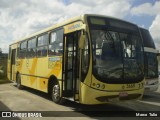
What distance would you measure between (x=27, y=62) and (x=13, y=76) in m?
4.08

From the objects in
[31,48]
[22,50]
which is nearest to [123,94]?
[31,48]

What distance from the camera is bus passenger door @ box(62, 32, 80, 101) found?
10409mm

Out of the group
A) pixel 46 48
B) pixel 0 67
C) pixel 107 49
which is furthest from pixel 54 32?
pixel 0 67

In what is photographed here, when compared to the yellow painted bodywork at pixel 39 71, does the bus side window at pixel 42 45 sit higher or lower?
higher

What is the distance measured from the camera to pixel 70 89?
10992 millimetres

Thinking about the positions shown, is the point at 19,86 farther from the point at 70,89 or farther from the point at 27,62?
the point at 70,89

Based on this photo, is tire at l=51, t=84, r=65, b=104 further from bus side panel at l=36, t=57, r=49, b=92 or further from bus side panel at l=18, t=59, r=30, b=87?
bus side panel at l=18, t=59, r=30, b=87

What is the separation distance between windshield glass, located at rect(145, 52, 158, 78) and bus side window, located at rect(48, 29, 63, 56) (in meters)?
5.42

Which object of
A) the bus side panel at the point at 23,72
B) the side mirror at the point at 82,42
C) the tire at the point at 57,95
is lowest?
the tire at the point at 57,95

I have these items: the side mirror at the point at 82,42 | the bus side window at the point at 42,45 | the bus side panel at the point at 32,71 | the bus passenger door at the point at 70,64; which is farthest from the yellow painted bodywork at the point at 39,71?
the side mirror at the point at 82,42

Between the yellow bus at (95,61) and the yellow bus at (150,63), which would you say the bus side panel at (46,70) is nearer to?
the yellow bus at (95,61)

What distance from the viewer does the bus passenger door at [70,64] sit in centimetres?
1041

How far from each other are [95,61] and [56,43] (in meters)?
3.30

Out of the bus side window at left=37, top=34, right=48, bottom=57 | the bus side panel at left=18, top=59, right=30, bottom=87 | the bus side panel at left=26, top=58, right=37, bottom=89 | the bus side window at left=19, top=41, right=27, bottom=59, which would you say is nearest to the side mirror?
the bus side window at left=37, top=34, right=48, bottom=57
